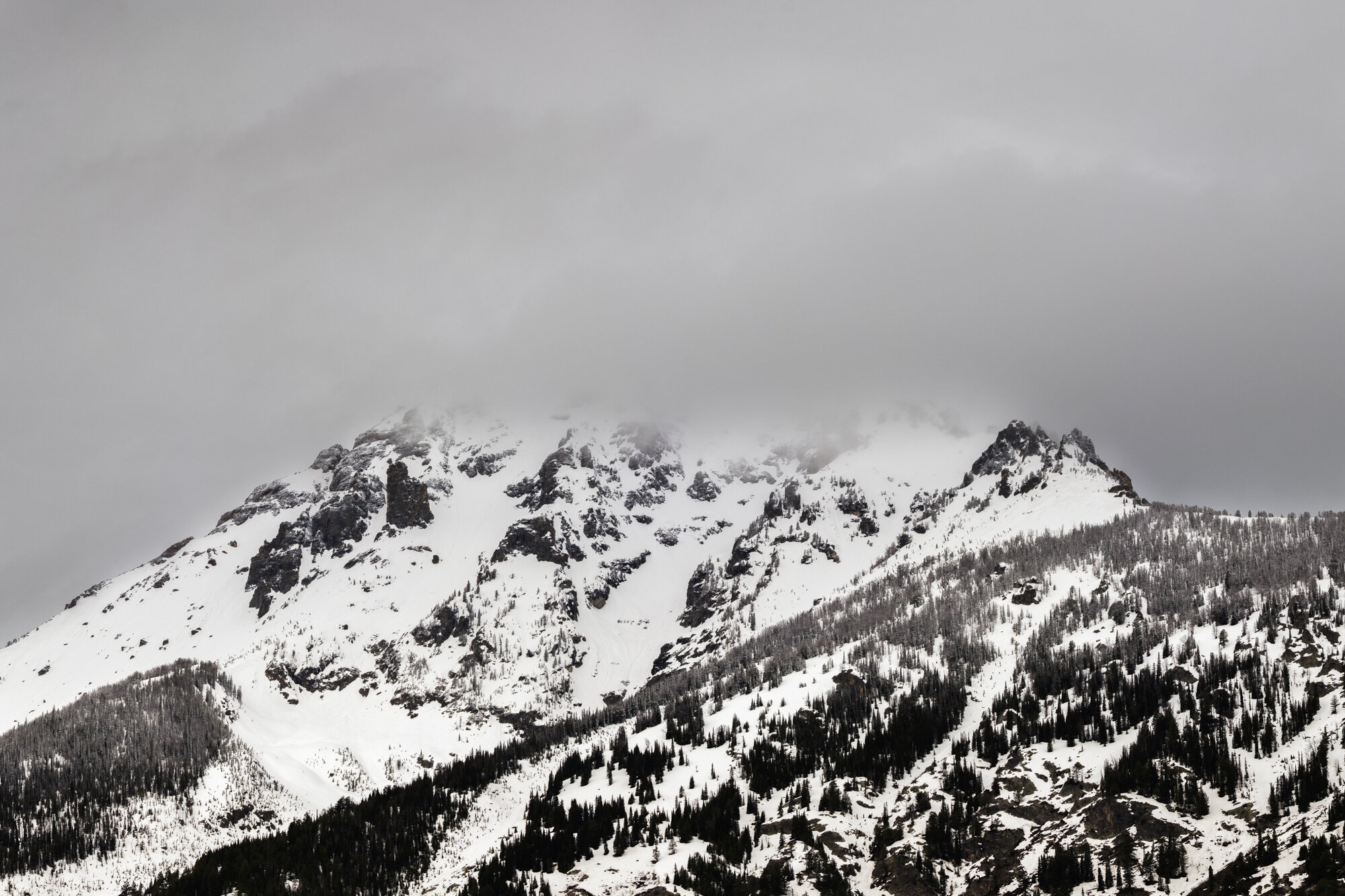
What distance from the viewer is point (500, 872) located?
11344 centimetres

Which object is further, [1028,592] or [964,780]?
[1028,592]

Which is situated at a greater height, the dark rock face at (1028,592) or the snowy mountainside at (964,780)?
the dark rock face at (1028,592)

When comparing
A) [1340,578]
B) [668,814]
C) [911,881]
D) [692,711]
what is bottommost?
[911,881]

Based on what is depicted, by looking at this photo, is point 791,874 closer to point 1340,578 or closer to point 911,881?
point 911,881

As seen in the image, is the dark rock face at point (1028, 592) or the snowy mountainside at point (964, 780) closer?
the snowy mountainside at point (964, 780)

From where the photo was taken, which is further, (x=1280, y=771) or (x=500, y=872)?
(x=500, y=872)

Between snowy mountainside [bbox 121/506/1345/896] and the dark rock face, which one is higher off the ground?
the dark rock face

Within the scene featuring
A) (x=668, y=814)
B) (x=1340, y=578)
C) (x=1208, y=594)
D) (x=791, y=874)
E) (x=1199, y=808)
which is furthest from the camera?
(x=1208, y=594)

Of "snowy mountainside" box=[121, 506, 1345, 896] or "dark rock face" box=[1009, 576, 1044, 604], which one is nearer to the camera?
"snowy mountainside" box=[121, 506, 1345, 896]

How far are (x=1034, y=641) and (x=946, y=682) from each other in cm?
1934

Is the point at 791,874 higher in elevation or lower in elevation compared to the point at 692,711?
lower

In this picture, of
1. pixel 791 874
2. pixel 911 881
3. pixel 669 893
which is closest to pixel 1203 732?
pixel 911 881

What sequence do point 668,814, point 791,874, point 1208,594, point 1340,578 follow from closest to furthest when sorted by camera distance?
point 791,874 < point 668,814 < point 1340,578 < point 1208,594

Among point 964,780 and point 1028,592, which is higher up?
point 1028,592
